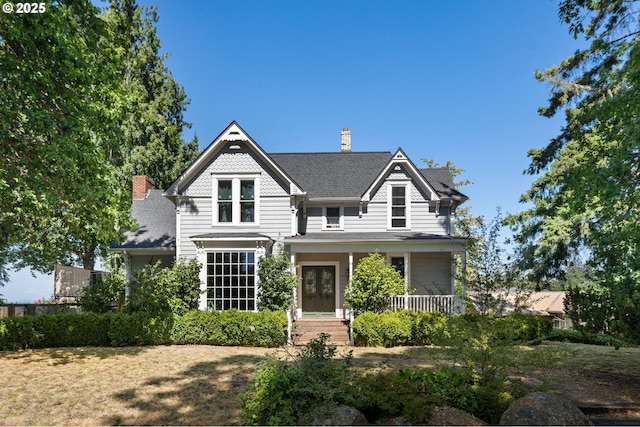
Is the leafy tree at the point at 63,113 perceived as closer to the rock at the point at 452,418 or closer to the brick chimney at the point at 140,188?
the brick chimney at the point at 140,188

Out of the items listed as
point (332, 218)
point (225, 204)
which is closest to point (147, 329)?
point (225, 204)

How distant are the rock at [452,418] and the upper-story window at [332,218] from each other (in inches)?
555

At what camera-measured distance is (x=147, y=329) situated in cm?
1559

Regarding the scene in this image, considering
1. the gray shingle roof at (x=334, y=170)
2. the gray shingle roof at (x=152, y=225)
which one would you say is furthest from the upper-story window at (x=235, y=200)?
the gray shingle roof at (x=334, y=170)

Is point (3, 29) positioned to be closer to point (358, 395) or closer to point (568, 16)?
point (358, 395)

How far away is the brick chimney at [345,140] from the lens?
25688 mm

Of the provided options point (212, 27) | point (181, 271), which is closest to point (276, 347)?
A: point (181, 271)

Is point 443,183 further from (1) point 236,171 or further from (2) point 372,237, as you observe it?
(1) point 236,171

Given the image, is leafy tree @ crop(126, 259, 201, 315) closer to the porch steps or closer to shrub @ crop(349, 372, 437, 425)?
the porch steps

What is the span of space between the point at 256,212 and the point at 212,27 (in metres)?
7.66

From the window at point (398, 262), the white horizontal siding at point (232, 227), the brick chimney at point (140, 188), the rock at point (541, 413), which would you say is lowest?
the rock at point (541, 413)

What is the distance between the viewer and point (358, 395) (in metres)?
7.00

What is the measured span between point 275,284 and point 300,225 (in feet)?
13.7

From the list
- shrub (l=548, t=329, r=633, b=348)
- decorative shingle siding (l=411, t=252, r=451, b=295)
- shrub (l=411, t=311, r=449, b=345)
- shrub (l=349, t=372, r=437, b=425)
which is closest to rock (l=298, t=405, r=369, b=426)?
shrub (l=349, t=372, r=437, b=425)
